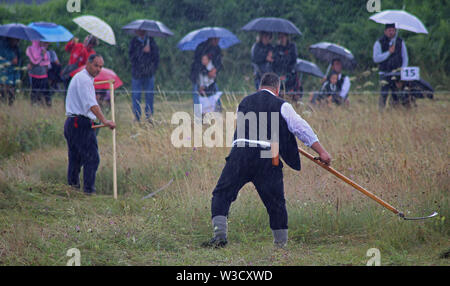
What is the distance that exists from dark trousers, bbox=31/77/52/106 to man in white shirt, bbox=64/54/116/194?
3.95 metres

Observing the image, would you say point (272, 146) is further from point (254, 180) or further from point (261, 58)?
point (261, 58)

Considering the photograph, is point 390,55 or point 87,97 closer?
point 87,97

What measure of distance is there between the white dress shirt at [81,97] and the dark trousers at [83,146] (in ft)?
0.35

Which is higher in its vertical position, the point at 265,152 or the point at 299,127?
the point at 299,127

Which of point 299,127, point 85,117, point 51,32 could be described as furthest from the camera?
point 51,32

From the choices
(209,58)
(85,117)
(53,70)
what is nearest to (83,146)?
(85,117)

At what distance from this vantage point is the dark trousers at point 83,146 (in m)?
7.56

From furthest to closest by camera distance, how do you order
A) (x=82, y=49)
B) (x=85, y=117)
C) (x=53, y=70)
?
(x=53, y=70) → (x=82, y=49) → (x=85, y=117)

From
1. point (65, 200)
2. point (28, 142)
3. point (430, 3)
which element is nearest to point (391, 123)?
point (65, 200)

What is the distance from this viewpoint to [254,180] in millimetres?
5781

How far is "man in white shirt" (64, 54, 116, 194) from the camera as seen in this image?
7445mm

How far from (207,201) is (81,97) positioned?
6.75 feet

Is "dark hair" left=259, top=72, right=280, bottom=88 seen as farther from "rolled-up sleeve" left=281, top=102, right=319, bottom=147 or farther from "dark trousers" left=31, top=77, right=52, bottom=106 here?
"dark trousers" left=31, top=77, right=52, bottom=106
